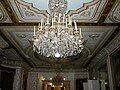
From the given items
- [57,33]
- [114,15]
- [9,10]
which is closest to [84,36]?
[114,15]

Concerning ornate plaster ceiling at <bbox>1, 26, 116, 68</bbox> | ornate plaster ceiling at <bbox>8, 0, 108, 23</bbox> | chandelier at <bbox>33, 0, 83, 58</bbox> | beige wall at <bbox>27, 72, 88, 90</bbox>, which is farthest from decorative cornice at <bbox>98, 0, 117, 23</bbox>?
beige wall at <bbox>27, 72, 88, 90</bbox>

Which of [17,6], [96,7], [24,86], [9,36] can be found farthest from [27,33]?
[24,86]

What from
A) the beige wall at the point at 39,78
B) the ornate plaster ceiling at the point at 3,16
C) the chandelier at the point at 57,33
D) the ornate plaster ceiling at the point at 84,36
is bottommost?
the beige wall at the point at 39,78

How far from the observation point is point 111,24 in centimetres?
635

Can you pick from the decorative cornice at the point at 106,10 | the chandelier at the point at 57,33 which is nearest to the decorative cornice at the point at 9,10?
the chandelier at the point at 57,33

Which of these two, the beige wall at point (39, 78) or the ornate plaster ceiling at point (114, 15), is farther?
the beige wall at point (39, 78)

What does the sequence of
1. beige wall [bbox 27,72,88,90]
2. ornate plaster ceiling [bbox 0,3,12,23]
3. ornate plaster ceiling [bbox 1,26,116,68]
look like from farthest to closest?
1. beige wall [bbox 27,72,88,90]
2. ornate plaster ceiling [bbox 1,26,116,68]
3. ornate plaster ceiling [bbox 0,3,12,23]

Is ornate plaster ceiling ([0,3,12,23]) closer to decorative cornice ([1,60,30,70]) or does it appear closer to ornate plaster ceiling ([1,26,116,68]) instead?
ornate plaster ceiling ([1,26,116,68])

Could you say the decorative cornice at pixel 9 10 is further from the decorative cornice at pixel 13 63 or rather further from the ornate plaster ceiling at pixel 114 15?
the decorative cornice at pixel 13 63

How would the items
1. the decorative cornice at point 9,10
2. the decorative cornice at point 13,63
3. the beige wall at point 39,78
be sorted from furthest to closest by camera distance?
the beige wall at point 39,78 < the decorative cornice at point 13,63 < the decorative cornice at point 9,10

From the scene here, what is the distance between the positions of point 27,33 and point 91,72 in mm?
7499

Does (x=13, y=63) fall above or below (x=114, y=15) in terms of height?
below

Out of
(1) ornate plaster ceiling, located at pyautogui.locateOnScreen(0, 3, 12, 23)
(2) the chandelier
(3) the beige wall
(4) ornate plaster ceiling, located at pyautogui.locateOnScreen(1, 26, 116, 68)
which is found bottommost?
(3) the beige wall

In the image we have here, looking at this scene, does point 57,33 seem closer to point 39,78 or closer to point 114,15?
point 114,15
